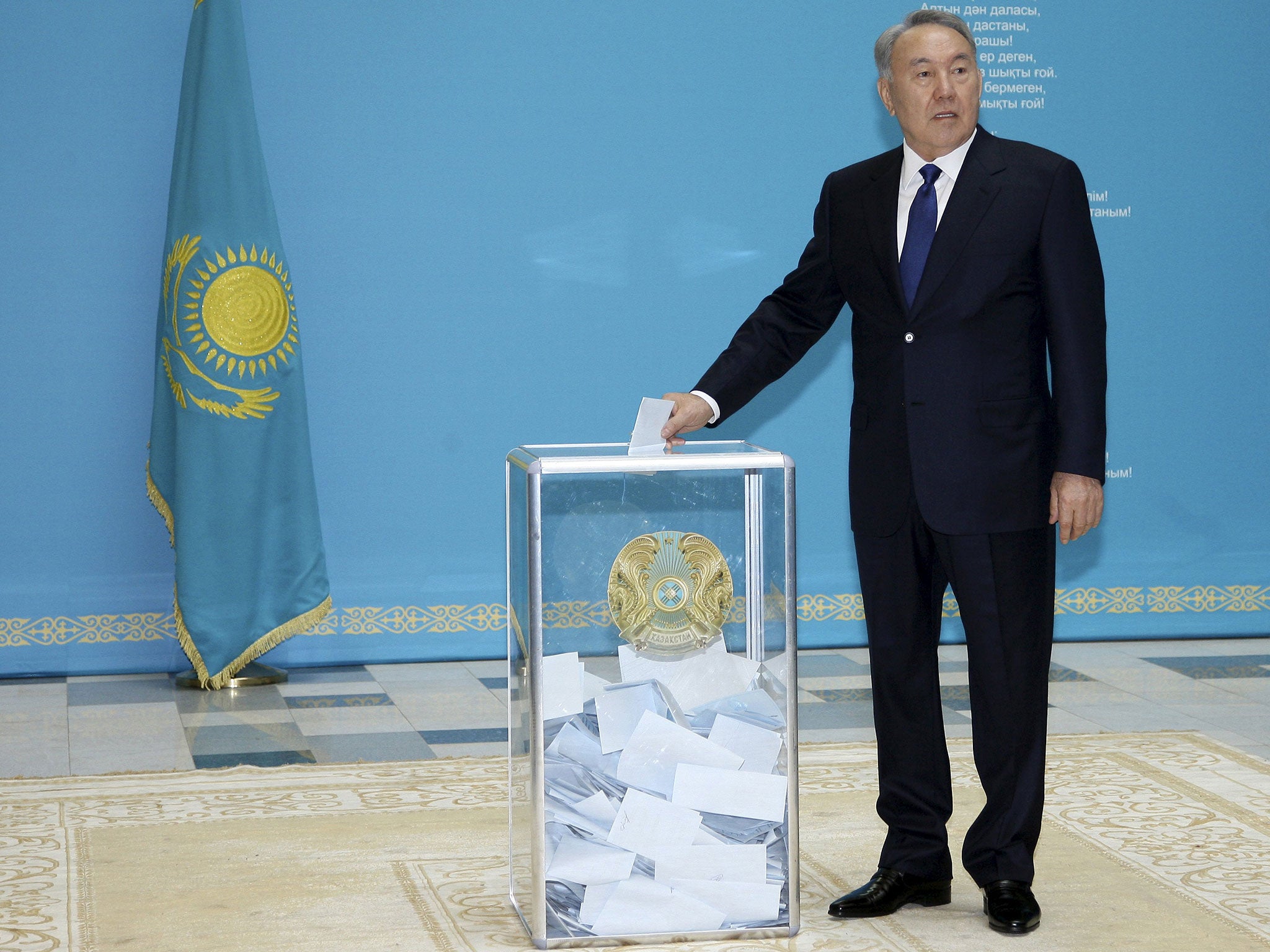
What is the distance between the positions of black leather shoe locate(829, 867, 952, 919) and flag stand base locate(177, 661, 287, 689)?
2.49 meters

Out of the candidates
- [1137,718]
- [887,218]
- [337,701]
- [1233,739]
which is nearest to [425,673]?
[337,701]

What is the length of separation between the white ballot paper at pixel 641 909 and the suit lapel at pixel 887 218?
949mm

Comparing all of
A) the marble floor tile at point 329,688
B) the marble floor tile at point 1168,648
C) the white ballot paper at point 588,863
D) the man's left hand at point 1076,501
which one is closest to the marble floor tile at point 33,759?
the marble floor tile at point 329,688

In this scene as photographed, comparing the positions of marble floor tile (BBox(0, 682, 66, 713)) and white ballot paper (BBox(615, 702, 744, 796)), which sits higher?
white ballot paper (BBox(615, 702, 744, 796))

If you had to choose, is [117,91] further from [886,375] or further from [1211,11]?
[1211,11]

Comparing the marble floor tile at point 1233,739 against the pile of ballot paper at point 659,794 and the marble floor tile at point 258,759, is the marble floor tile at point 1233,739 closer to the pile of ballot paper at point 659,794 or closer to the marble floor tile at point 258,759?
the pile of ballot paper at point 659,794

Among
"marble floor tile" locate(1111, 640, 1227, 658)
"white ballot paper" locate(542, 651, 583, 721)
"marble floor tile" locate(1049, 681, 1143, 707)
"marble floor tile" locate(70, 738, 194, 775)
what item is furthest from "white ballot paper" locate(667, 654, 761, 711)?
"marble floor tile" locate(1111, 640, 1227, 658)

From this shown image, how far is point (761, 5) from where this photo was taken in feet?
16.0

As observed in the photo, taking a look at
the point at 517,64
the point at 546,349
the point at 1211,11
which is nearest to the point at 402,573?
the point at 546,349

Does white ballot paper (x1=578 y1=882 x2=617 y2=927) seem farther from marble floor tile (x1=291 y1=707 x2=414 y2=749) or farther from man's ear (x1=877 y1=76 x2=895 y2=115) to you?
marble floor tile (x1=291 y1=707 x2=414 y2=749)

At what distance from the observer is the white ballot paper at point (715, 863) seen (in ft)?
7.04

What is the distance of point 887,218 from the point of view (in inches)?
90.9

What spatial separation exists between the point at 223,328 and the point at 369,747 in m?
1.35

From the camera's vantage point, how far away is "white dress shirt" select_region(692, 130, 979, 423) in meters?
2.25
